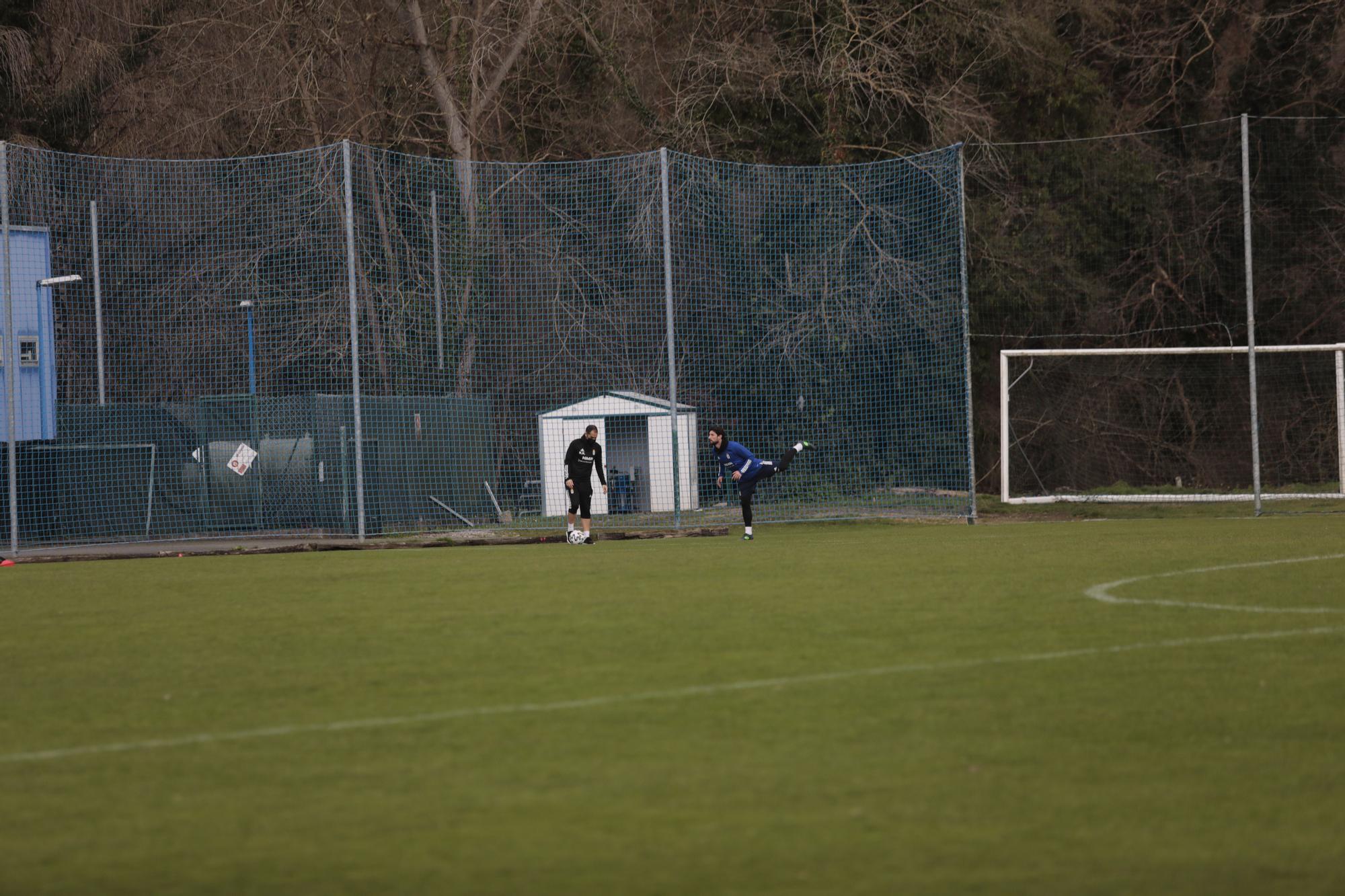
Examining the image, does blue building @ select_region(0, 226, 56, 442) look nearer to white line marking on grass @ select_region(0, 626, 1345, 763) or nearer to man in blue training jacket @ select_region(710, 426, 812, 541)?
man in blue training jacket @ select_region(710, 426, 812, 541)

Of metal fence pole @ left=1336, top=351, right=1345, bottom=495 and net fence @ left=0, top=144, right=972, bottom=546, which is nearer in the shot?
net fence @ left=0, top=144, right=972, bottom=546

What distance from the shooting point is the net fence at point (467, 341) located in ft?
62.5

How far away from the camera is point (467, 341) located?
22203mm

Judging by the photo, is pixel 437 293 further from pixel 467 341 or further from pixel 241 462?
pixel 241 462

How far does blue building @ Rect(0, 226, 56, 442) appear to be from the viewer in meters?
18.4

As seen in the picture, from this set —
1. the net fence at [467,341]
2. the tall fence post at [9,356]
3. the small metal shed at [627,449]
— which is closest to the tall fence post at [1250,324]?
the net fence at [467,341]

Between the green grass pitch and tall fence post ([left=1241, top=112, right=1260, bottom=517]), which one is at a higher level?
tall fence post ([left=1241, top=112, right=1260, bottom=517])

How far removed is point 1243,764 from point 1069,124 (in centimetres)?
2725

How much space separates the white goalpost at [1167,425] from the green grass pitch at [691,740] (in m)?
12.6

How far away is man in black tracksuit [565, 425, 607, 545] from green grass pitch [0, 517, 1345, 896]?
6213mm

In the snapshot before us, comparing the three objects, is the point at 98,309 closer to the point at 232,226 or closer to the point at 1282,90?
the point at 232,226

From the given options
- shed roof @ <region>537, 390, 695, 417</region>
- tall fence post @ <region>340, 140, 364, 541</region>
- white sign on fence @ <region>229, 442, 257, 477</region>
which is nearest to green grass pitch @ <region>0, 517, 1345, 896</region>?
tall fence post @ <region>340, 140, 364, 541</region>

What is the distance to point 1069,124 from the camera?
30.8 metres

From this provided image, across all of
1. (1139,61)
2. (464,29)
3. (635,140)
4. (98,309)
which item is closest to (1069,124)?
(1139,61)
